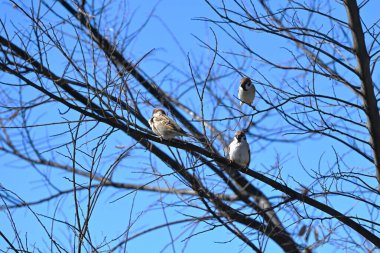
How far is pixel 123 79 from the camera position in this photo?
13.8 feet

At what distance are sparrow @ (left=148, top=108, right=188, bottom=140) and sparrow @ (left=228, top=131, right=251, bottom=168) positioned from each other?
1.00m

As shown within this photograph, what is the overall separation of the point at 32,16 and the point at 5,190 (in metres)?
1.25

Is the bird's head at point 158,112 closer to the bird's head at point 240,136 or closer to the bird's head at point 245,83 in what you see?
the bird's head at point 240,136

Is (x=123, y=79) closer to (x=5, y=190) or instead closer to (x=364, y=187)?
(x=5, y=190)

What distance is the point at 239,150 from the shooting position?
276 inches

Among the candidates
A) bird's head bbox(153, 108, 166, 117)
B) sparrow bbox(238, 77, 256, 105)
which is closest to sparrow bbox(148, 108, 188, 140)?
bird's head bbox(153, 108, 166, 117)

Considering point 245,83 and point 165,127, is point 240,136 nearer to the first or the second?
point 245,83

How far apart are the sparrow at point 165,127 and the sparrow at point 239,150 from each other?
1.00 meters


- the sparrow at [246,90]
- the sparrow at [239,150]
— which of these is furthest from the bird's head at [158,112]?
the sparrow at [246,90]

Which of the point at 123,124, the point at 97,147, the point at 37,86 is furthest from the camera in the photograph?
the point at 123,124

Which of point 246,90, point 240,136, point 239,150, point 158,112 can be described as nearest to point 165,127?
point 158,112

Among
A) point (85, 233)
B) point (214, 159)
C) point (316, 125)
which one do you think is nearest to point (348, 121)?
point (316, 125)

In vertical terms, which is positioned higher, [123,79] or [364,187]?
[123,79]

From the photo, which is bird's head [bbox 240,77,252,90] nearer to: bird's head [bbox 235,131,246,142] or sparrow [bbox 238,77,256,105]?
sparrow [bbox 238,77,256,105]
